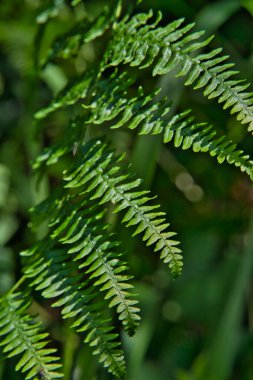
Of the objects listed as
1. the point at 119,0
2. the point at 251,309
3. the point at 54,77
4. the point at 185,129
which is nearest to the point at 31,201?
the point at 54,77

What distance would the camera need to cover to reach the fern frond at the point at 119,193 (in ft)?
2.71

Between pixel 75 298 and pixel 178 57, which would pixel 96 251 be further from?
pixel 178 57

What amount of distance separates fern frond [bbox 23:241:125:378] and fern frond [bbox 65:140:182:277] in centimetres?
12

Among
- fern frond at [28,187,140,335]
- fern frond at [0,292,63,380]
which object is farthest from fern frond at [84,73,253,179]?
fern frond at [0,292,63,380]

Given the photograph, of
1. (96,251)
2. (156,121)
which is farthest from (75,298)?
(156,121)

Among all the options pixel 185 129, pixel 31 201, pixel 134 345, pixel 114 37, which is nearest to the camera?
pixel 185 129

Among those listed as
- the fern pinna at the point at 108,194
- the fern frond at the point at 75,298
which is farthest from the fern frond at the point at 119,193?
the fern frond at the point at 75,298

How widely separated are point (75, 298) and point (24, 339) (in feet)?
0.34

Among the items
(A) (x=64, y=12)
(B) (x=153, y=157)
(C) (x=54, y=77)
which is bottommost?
(B) (x=153, y=157)

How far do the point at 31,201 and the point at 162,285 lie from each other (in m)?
0.42

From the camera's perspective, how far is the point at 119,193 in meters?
0.88

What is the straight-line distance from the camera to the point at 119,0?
3.63ft

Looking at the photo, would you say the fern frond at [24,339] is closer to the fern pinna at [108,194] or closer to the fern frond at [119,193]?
the fern pinna at [108,194]

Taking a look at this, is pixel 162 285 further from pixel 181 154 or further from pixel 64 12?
pixel 64 12
